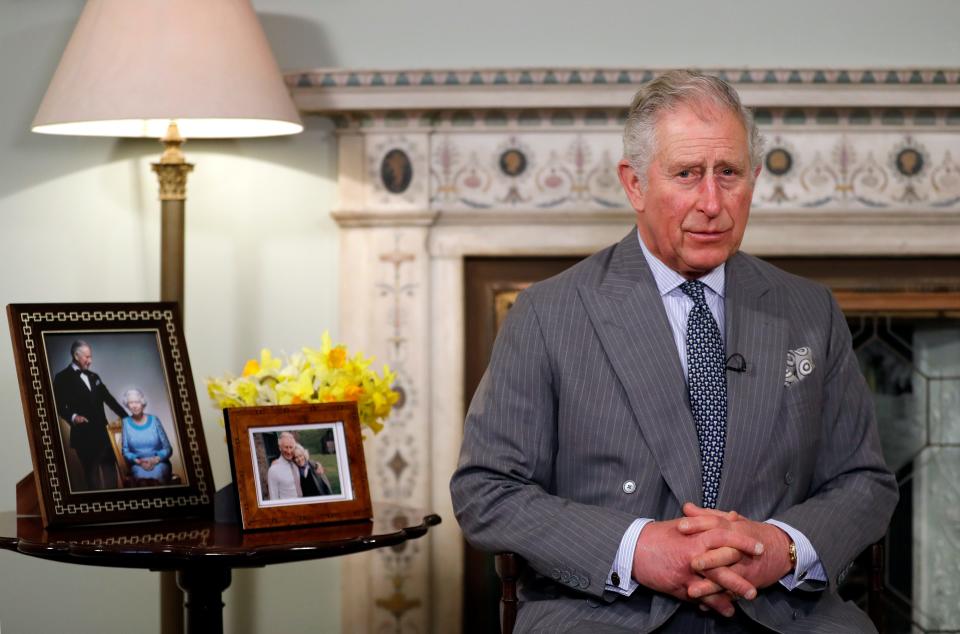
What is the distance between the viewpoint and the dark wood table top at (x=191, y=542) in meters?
1.89

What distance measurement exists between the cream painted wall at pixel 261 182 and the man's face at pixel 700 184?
1.04 metres

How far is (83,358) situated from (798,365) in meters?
1.23

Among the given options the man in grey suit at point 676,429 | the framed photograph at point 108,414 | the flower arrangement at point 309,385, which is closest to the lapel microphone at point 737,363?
the man in grey suit at point 676,429

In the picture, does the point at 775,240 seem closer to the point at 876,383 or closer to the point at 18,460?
the point at 876,383

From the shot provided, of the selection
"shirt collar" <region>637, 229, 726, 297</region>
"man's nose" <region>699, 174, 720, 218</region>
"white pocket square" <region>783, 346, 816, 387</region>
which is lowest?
"white pocket square" <region>783, 346, 816, 387</region>

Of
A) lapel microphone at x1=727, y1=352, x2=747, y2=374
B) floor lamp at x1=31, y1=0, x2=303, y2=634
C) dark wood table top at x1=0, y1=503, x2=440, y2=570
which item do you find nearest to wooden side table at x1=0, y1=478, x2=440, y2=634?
dark wood table top at x1=0, y1=503, x2=440, y2=570

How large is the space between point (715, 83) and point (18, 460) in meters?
1.86

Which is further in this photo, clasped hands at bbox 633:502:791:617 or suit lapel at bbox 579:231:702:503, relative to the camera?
suit lapel at bbox 579:231:702:503

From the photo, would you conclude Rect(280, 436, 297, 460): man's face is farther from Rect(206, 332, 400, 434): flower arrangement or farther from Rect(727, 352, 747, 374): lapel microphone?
Rect(727, 352, 747, 374): lapel microphone


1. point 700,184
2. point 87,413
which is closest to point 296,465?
point 87,413

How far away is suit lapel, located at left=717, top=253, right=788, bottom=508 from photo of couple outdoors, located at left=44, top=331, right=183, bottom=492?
3.26 ft

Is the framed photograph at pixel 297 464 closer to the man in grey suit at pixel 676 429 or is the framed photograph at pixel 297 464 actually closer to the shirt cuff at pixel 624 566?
the man in grey suit at pixel 676 429

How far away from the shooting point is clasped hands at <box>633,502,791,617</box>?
166 centimetres

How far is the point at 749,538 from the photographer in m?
1.67
